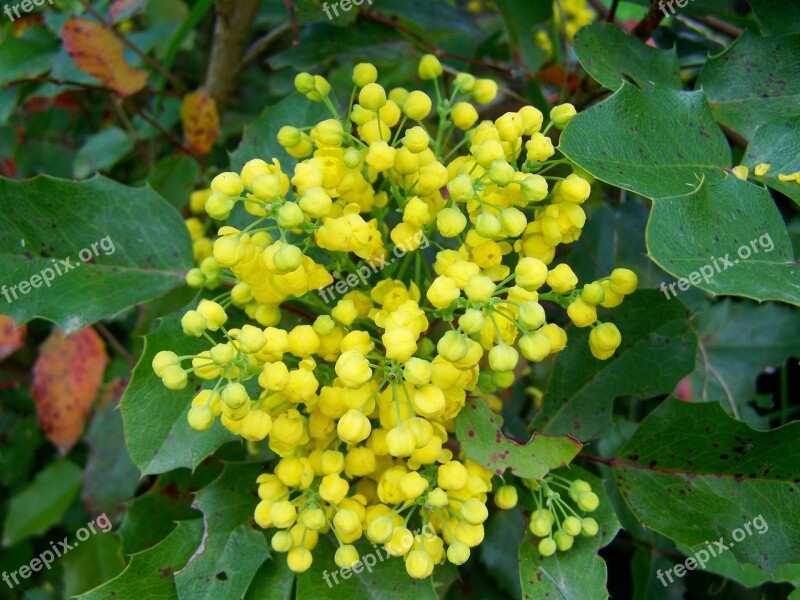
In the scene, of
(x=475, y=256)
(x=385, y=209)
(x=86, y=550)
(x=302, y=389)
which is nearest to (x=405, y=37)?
(x=385, y=209)

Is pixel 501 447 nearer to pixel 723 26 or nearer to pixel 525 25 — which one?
pixel 525 25

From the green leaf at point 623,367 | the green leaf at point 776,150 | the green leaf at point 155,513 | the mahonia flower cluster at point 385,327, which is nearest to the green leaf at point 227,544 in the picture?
the mahonia flower cluster at point 385,327

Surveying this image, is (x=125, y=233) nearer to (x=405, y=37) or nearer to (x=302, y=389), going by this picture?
(x=302, y=389)

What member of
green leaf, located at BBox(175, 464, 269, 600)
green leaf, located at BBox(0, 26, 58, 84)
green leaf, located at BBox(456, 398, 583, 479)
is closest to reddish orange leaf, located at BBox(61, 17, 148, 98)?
green leaf, located at BBox(0, 26, 58, 84)

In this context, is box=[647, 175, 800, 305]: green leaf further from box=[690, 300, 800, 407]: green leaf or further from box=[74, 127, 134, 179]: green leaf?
box=[74, 127, 134, 179]: green leaf

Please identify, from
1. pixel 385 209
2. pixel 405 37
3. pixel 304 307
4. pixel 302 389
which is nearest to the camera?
pixel 302 389

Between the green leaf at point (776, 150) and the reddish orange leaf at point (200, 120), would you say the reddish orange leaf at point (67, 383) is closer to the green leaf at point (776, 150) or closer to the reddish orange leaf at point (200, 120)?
the reddish orange leaf at point (200, 120)

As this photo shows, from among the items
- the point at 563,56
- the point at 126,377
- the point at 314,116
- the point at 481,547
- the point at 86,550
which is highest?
the point at 314,116
